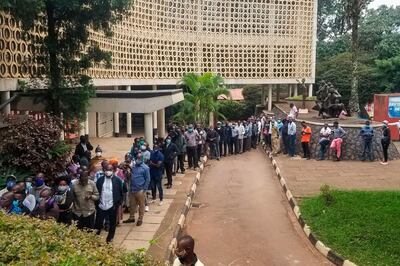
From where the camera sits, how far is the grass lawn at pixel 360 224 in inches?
300

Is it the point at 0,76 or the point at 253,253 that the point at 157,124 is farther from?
the point at 253,253

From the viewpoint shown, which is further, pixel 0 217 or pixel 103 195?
pixel 103 195

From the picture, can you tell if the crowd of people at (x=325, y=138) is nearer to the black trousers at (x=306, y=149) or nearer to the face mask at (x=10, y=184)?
the black trousers at (x=306, y=149)

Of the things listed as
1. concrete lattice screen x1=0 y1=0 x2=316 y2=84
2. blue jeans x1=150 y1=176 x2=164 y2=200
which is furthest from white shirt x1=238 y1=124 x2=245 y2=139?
blue jeans x1=150 y1=176 x2=164 y2=200

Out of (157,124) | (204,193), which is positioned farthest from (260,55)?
(204,193)

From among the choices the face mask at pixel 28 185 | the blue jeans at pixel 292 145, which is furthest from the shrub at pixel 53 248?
the blue jeans at pixel 292 145

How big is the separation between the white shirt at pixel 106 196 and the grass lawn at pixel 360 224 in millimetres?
3628

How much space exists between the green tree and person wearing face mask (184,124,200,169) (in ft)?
12.6

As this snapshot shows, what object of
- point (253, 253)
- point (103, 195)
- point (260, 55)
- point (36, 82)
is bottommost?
point (253, 253)

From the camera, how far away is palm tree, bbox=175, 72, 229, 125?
21.3 meters

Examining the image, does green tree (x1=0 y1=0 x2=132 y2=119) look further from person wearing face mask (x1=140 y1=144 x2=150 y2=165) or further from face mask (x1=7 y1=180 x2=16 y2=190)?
face mask (x1=7 y1=180 x2=16 y2=190)

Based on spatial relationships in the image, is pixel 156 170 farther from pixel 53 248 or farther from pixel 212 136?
pixel 212 136

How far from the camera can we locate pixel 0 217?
539 centimetres

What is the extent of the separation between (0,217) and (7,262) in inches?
57.9
